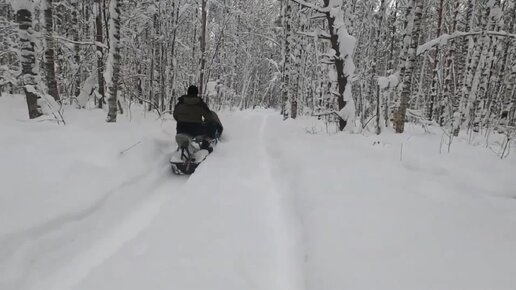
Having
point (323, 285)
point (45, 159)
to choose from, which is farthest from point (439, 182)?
point (45, 159)

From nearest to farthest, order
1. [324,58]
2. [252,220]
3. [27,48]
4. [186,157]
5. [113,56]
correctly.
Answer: [252,220], [186,157], [27,48], [113,56], [324,58]

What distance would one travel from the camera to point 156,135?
9.17 meters

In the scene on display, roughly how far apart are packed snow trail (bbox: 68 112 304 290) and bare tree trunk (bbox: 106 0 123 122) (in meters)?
4.85

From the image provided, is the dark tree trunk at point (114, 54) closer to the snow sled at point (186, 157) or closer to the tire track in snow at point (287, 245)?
the snow sled at point (186, 157)

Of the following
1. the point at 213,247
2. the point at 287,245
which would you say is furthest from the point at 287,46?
the point at 213,247

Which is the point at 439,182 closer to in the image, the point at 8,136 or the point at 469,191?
the point at 469,191

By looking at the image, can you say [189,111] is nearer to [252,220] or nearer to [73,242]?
[252,220]

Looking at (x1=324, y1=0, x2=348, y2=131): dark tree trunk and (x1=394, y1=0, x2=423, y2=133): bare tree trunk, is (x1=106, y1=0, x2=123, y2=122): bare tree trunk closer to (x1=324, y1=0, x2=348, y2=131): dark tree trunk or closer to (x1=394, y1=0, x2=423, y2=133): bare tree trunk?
(x1=324, y1=0, x2=348, y2=131): dark tree trunk

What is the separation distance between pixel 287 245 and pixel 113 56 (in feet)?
25.7

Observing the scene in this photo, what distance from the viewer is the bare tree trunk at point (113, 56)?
901 centimetres

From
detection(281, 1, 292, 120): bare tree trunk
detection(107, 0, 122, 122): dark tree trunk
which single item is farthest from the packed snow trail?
detection(281, 1, 292, 120): bare tree trunk

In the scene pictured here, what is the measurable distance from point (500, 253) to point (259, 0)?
36.4 m

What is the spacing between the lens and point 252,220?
470 cm

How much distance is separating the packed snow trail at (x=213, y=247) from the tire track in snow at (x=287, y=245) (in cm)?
1
